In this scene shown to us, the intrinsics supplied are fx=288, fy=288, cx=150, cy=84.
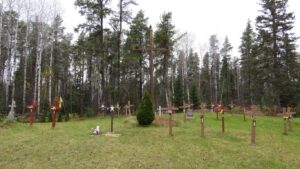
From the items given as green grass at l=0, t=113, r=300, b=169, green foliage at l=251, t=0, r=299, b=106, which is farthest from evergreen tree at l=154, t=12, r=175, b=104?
green grass at l=0, t=113, r=300, b=169

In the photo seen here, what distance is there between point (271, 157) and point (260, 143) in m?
2.28

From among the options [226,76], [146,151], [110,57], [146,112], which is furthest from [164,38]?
[146,151]

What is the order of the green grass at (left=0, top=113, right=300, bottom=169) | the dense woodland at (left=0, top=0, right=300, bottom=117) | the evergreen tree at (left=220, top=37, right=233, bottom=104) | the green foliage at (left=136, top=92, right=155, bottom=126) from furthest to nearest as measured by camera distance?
1. the evergreen tree at (left=220, top=37, right=233, bottom=104)
2. the dense woodland at (left=0, top=0, right=300, bottom=117)
3. the green foliage at (left=136, top=92, right=155, bottom=126)
4. the green grass at (left=0, top=113, right=300, bottom=169)

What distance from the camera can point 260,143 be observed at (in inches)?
456

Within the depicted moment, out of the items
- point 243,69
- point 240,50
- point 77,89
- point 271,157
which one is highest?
point 240,50

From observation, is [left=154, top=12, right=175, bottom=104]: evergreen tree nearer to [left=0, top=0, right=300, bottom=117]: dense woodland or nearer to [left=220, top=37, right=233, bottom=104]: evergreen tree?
[left=0, top=0, right=300, bottom=117]: dense woodland

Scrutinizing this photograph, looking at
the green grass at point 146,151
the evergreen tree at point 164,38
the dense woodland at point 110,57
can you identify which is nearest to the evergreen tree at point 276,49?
the dense woodland at point 110,57

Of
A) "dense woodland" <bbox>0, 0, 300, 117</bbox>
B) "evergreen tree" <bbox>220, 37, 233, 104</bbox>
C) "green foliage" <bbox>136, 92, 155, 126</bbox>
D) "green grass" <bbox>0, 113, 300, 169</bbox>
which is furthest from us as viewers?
"evergreen tree" <bbox>220, 37, 233, 104</bbox>

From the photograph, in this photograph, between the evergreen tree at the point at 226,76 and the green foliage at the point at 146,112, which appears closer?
the green foliage at the point at 146,112

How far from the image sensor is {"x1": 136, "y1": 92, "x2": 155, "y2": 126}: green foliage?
1553 cm

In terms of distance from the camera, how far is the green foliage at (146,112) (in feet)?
51.0

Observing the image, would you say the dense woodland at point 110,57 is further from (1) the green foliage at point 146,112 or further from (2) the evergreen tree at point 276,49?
(1) the green foliage at point 146,112

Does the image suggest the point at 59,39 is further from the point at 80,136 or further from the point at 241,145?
the point at 241,145

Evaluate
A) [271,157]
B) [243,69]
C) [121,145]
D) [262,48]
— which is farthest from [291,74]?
[121,145]
